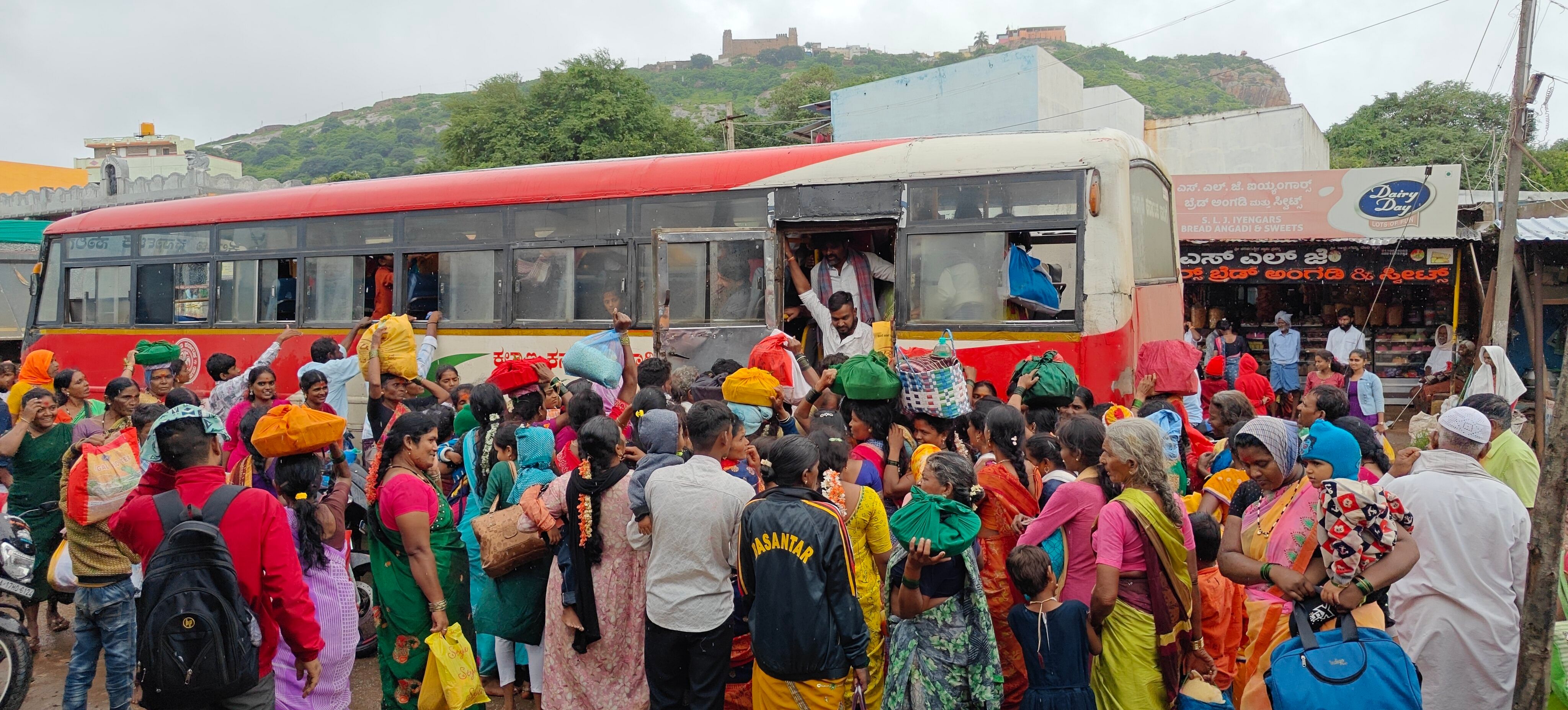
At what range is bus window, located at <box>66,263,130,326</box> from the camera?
11.6 metres

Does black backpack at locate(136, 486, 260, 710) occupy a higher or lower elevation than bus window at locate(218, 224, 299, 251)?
lower

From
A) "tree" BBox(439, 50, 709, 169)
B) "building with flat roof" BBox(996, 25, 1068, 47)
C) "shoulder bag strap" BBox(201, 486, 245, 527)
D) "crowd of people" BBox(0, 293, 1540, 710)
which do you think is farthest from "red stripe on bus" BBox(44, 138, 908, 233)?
"building with flat roof" BBox(996, 25, 1068, 47)

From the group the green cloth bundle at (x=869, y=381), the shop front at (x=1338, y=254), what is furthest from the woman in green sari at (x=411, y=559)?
the shop front at (x=1338, y=254)

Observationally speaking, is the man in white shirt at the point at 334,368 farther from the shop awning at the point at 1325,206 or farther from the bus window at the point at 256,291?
the shop awning at the point at 1325,206

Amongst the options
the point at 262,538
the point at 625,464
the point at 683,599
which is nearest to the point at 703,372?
the point at 625,464

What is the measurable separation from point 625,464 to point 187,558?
174 cm

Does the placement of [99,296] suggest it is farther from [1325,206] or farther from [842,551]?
[1325,206]

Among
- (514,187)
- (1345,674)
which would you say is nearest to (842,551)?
(1345,674)

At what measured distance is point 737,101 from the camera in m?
91.6

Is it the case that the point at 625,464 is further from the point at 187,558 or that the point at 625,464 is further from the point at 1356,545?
the point at 1356,545

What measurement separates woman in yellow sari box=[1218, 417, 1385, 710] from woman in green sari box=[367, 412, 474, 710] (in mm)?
3196

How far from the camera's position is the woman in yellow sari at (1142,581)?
3.44 meters

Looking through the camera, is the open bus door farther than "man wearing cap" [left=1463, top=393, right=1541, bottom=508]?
Yes

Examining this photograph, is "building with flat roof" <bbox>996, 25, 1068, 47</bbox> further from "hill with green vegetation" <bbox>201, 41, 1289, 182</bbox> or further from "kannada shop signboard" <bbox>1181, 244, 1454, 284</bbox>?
"kannada shop signboard" <bbox>1181, 244, 1454, 284</bbox>
